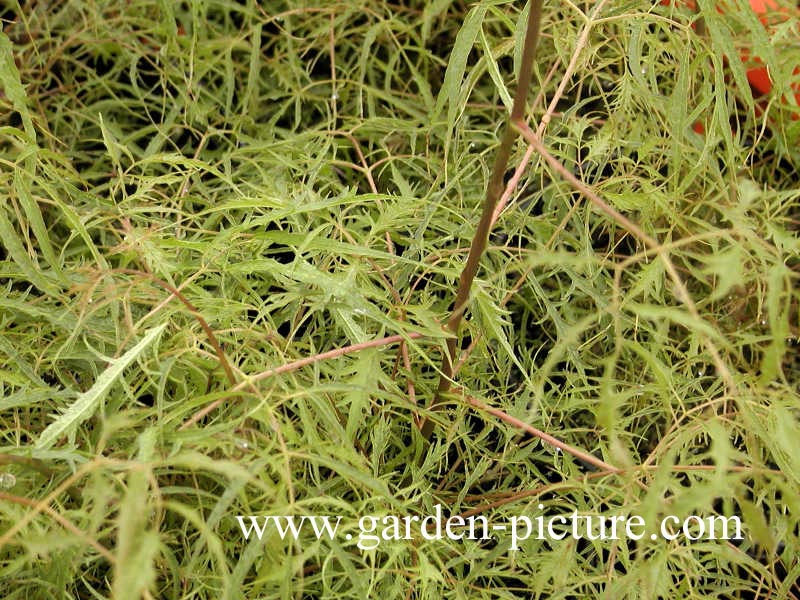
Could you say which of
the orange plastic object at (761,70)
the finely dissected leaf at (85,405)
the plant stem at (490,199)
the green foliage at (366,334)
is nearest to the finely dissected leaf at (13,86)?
the green foliage at (366,334)

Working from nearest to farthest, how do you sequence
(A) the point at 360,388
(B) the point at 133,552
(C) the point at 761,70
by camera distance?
1. (B) the point at 133,552
2. (A) the point at 360,388
3. (C) the point at 761,70

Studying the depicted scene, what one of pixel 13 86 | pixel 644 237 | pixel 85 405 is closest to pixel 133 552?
pixel 85 405

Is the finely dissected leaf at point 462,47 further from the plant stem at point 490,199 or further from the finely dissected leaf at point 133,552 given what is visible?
the finely dissected leaf at point 133,552

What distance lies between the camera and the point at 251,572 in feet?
2.20

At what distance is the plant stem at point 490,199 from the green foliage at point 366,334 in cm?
1

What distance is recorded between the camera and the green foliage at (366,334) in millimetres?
521

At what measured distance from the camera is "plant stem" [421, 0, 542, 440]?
0.52 metres

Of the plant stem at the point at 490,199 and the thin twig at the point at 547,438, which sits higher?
the plant stem at the point at 490,199

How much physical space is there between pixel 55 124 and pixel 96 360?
0.40 m

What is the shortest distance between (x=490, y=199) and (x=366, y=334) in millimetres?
138

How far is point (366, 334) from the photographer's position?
2.08 ft

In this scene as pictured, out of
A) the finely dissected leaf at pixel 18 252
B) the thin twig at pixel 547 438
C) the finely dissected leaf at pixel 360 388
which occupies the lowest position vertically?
the thin twig at pixel 547 438

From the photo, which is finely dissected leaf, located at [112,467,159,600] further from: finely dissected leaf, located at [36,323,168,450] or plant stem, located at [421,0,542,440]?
plant stem, located at [421,0,542,440]

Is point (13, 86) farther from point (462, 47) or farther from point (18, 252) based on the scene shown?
point (462, 47)
